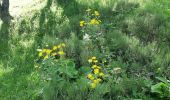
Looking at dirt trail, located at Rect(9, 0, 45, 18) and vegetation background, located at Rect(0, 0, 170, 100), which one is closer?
vegetation background, located at Rect(0, 0, 170, 100)

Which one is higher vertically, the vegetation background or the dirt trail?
the dirt trail

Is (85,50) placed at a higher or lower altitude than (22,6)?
lower

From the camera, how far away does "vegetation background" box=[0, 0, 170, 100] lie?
656cm

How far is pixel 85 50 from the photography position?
7965 mm

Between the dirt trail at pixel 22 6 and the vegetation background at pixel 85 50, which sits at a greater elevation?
the dirt trail at pixel 22 6

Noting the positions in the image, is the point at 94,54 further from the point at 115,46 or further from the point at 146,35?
the point at 146,35

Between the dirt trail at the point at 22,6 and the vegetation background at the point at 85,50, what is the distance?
0.05 m

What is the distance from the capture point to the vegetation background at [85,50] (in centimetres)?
656

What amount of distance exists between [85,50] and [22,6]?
5.13 metres

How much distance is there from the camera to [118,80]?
6711 mm

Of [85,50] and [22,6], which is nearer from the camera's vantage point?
[85,50]

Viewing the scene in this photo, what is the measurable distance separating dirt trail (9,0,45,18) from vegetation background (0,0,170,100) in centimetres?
5

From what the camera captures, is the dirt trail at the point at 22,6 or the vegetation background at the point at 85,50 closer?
the vegetation background at the point at 85,50

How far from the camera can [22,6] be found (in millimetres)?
12375
